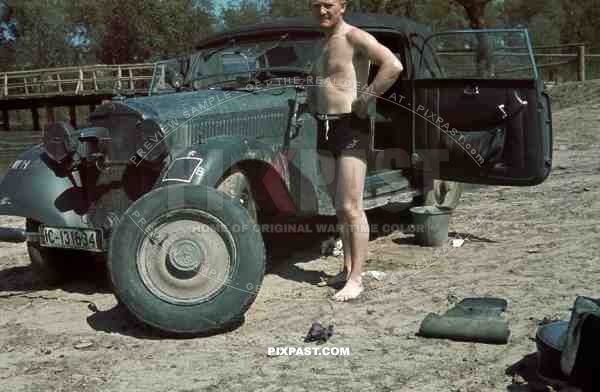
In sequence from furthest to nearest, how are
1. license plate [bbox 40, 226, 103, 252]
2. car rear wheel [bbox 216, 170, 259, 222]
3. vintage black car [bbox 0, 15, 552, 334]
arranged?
car rear wheel [bbox 216, 170, 259, 222]
license plate [bbox 40, 226, 103, 252]
vintage black car [bbox 0, 15, 552, 334]

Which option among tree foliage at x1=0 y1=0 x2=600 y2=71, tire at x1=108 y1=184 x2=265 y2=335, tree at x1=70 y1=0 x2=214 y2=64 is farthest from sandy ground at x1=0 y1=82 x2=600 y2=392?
tree at x1=70 y1=0 x2=214 y2=64

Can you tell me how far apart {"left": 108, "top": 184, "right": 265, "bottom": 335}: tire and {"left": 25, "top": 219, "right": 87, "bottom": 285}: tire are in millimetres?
1491

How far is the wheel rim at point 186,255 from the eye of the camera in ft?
13.7

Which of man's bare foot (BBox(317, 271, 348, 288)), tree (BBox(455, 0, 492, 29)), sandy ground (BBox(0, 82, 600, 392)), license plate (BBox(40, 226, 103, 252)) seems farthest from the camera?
tree (BBox(455, 0, 492, 29))

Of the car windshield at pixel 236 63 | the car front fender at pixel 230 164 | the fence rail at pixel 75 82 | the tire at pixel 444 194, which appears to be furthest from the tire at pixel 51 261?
the fence rail at pixel 75 82

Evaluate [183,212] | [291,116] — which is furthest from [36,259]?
[291,116]

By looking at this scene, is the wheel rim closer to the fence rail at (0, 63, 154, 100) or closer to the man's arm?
the man's arm

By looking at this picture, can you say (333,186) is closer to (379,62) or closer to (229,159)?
(229,159)

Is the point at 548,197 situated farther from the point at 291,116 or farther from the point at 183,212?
the point at 183,212

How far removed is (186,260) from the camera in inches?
165

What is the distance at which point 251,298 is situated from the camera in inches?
162

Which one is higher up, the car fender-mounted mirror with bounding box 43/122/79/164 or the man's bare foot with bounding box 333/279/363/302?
the car fender-mounted mirror with bounding box 43/122/79/164

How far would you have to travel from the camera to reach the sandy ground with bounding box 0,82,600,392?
11.5 ft

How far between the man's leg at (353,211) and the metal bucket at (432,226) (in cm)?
155
